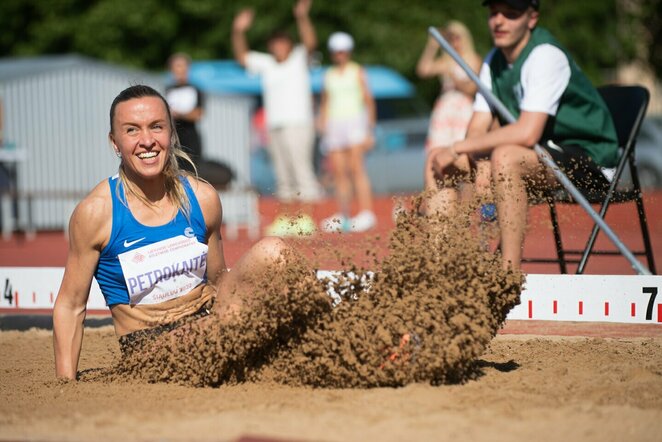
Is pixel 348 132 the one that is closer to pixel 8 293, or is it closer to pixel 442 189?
pixel 8 293

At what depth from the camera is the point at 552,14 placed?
2875cm

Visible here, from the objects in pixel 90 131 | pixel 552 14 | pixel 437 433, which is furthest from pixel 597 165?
pixel 552 14

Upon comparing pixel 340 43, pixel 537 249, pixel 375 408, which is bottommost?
pixel 375 408

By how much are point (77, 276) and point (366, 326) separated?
1324 mm

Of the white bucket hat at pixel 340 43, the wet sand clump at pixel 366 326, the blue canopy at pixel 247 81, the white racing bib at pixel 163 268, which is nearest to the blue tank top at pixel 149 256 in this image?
the white racing bib at pixel 163 268

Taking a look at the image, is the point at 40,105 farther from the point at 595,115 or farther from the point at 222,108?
the point at 595,115

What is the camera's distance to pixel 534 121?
5.82m

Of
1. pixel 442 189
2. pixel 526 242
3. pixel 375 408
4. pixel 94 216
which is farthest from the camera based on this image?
pixel 526 242

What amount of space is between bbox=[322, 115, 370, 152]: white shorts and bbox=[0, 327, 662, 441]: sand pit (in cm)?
827

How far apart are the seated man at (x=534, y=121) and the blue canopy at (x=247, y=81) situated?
64.9 ft

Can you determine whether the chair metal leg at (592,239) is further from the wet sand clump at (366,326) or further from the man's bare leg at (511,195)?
the wet sand clump at (366,326)

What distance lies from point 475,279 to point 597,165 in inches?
76.7

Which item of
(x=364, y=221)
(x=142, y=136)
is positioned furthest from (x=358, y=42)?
(x=142, y=136)

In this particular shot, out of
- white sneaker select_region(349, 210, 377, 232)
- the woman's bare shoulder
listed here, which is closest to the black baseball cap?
the woman's bare shoulder
